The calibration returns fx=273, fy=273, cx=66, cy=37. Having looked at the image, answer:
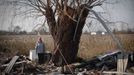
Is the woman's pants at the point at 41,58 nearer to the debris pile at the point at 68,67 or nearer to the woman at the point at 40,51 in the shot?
the woman at the point at 40,51

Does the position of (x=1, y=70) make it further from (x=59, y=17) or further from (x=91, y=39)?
(x=91, y=39)

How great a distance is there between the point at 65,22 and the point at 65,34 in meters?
0.49

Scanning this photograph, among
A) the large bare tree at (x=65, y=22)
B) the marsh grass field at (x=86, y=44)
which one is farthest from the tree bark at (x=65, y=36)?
the marsh grass field at (x=86, y=44)

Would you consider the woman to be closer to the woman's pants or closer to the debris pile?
the woman's pants

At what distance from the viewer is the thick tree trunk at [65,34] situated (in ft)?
35.9

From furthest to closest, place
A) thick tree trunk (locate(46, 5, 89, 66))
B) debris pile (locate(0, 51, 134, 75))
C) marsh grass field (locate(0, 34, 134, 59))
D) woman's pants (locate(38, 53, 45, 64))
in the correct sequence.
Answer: marsh grass field (locate(0, 34, 134, 59)) → woman's pants (locate(38, 53, 45, 64)) → thick tree trunk (locate(46, 5, 89, 66)) → debris pile (locate(0, 51, 134, 75))

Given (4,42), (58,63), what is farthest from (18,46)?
(58,63)

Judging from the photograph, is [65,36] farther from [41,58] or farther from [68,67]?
[68,67]

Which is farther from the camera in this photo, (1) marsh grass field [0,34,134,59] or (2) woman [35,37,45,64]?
(1) marsh grass field [0,34,134,59]

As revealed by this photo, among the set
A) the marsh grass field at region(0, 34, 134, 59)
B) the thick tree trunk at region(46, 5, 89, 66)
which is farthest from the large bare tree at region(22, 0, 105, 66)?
the marsh grass field at region(0, 34, 134, 59)

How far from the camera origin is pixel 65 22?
1098 centimetres

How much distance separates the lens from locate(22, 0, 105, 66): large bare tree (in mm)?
10875

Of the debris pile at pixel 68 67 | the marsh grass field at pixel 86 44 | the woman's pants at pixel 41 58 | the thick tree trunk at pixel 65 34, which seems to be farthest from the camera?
the marsh grass field at pixel 86 44

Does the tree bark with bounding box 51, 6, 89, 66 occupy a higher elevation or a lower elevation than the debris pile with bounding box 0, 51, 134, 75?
higher
